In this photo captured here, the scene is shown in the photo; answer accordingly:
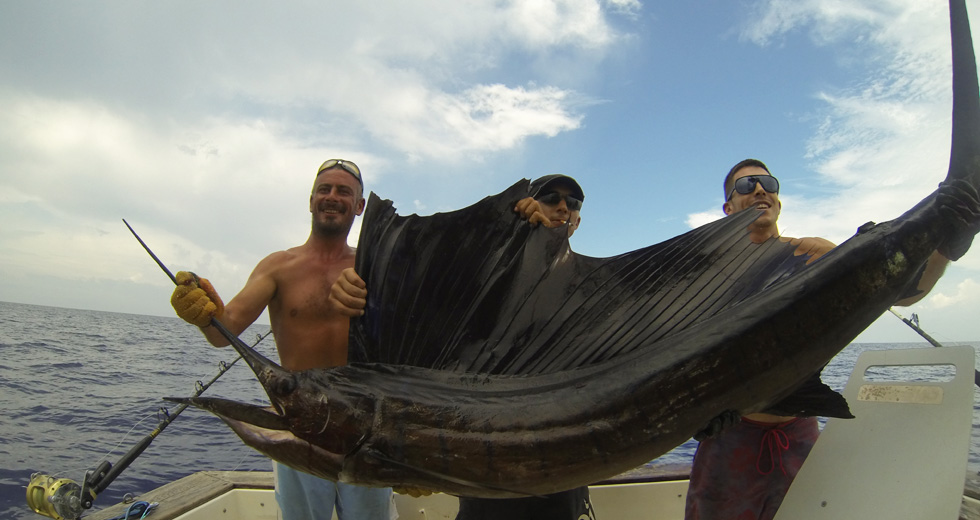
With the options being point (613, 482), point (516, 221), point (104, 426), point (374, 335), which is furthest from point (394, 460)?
point (104, 426)

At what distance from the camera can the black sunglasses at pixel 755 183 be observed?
7.96 feet

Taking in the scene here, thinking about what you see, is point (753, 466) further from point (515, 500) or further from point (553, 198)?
point (553, 198)

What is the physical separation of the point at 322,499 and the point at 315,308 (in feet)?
3.30

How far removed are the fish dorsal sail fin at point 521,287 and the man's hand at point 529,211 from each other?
0.09ft

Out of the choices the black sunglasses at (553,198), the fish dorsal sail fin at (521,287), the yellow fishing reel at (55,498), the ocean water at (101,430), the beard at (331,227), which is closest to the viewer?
the fish dorsal sail fin at (521,287)

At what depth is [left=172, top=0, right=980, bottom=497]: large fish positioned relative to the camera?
1274 mm

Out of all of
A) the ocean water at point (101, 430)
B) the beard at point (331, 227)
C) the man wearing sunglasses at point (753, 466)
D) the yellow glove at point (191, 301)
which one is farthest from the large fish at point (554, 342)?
the ocean water at point (101, 430)

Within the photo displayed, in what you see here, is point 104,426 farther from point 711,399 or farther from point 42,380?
point 711,399

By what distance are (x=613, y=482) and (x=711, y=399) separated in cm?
250

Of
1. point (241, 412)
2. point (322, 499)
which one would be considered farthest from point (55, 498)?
point (241, 412)

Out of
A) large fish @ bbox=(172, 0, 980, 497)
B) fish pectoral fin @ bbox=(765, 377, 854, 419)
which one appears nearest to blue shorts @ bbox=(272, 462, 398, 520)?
large fish @ bbox=(172, 0, 980, 497)

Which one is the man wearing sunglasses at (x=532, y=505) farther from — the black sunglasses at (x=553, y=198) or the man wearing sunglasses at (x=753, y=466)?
the man wearing sunglasses at (x=753, y=466)

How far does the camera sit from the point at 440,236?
1629 millimetres

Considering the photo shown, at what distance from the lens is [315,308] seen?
2680 millimetres
